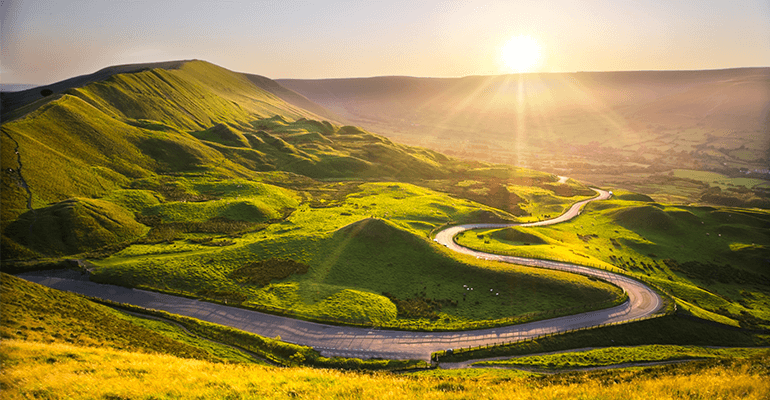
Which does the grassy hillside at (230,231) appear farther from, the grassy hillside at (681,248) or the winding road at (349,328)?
the grassy hillside at (681,248)

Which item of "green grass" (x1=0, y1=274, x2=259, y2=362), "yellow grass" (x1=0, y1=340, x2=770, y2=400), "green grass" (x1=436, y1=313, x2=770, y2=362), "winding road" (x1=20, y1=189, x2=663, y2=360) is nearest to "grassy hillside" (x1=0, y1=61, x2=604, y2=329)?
"winding road" (x1=20, y1=189, x2=663, y2=360)

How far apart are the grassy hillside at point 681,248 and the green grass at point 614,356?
472 inches

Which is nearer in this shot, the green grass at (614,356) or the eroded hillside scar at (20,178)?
the green grass at (614,356)

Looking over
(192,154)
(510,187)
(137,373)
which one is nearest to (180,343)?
(137,373)

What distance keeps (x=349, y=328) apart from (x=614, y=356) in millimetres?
40567

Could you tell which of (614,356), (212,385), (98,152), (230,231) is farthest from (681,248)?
(98,152)

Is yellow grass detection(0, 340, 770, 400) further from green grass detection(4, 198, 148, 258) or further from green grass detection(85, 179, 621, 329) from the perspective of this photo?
green grass detection(4, 198, 148, 258)

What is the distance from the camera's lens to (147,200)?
106 m

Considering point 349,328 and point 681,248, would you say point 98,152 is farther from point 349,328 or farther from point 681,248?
point 681,248

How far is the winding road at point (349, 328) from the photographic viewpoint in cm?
4859

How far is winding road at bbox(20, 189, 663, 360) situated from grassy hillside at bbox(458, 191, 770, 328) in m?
21.8

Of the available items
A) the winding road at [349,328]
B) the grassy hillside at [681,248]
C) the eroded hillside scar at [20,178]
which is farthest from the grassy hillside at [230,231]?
the grassy hillside at [681,248]

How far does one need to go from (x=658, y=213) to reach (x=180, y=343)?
16228 centimetres

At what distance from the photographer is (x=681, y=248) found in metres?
111
